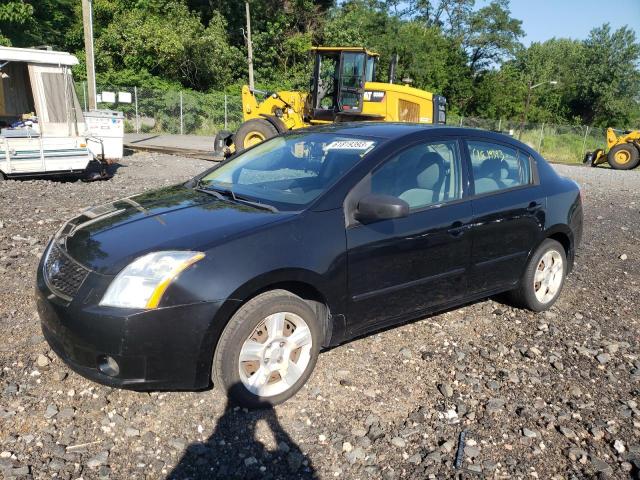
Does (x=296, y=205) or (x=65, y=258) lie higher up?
(x=296, y=205)

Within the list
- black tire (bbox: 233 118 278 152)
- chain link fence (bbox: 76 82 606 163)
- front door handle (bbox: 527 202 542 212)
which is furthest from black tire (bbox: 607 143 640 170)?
front door handle (bbox: 527 202 542 212)

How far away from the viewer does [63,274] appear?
10.4 ft

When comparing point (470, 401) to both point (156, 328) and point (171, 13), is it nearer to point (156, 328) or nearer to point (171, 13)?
point (156, 328)

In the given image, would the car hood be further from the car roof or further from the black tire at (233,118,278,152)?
the black tire at (233,118,278,152)

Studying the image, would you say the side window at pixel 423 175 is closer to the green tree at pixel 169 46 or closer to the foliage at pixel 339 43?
the foliage at pixel 339 43

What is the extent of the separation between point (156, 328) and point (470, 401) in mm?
1951

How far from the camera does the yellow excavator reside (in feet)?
46.9

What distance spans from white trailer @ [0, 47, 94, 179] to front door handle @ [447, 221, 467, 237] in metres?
9.61

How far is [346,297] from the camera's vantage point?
347 centimetres

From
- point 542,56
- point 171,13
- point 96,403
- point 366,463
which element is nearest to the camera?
point 366,463

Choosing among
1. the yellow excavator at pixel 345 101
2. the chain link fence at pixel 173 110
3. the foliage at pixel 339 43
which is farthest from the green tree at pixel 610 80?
the yellow excavator at pixel 345 101

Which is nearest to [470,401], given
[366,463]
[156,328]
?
[366,463]

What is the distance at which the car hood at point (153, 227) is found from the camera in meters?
3.03

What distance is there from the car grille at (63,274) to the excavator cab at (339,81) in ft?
38.5
